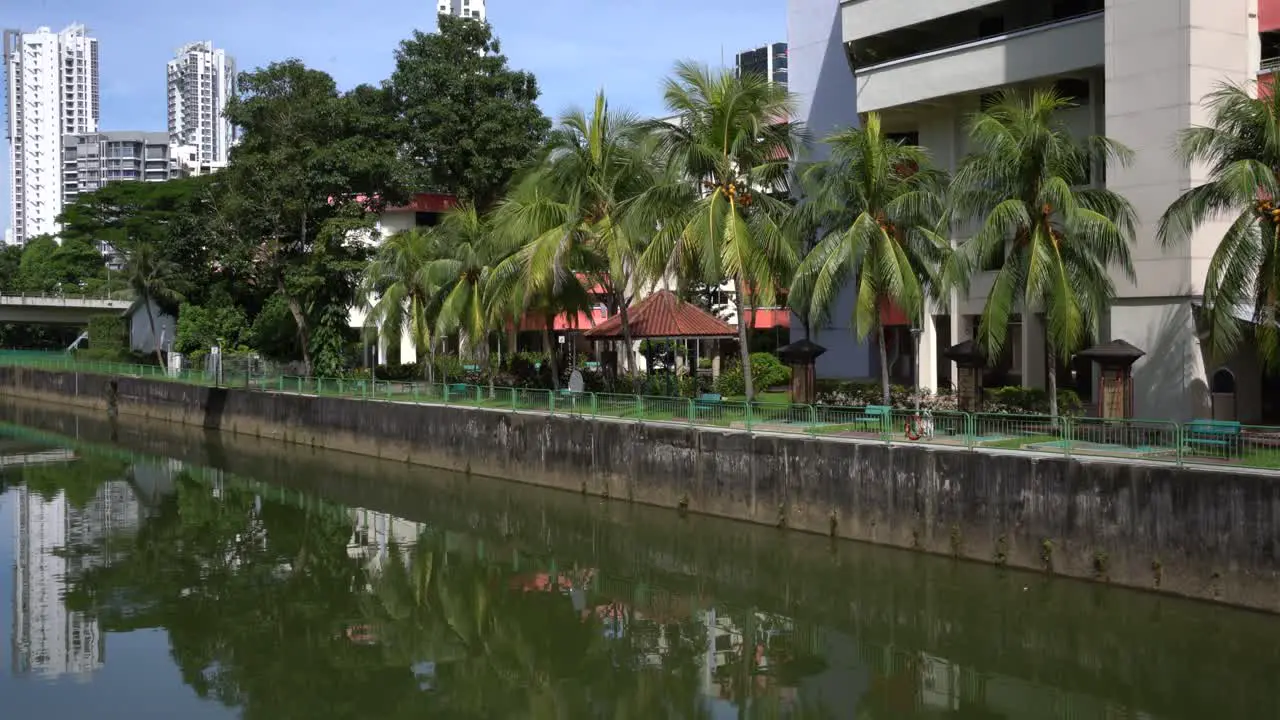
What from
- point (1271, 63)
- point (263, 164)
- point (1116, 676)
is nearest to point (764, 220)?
point (1271, 63)

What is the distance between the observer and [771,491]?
72.3 feet

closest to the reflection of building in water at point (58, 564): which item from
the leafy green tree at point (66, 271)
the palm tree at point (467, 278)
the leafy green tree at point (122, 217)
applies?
the palm tree at point (467, 278)

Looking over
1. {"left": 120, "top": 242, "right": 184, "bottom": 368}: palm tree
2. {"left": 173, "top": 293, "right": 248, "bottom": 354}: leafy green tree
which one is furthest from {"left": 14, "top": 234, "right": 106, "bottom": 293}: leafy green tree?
{"left": 173, "top": 293, "right": 248, "bottom": 354}: leafy green tree

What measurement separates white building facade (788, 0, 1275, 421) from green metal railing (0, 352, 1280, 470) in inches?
253

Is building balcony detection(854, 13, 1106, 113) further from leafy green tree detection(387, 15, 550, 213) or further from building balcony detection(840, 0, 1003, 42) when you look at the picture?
leafy green tree detection(387, 15, 550, 213)

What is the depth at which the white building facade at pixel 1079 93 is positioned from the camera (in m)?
23.3

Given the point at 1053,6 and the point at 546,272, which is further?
the point at 1053,6

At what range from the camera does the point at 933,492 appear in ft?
62.2

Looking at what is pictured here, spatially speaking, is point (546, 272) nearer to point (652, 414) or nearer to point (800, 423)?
point (652, 414)

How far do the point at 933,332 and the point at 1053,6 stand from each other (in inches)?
362

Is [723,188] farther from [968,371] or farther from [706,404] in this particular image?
[968,371]

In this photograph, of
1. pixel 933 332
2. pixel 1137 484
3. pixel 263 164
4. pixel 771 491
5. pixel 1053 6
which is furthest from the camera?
pixel 263 164

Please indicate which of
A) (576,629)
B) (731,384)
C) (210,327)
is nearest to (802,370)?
(731,384)

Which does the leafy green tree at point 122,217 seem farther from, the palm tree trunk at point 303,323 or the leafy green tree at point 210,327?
the palm tree trunk at point 303,323
